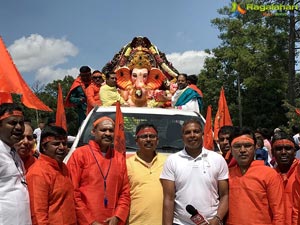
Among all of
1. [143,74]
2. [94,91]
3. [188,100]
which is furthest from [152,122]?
[143,74]

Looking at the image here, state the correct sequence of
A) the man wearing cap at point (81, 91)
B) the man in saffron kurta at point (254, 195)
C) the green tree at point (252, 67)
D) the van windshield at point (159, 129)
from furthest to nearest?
1. the green tree at point (252, 67)
2. the man wearing cap at point (81, 91)
3. the van windshield at point (159, 129)
4. the man in saffron kurta at point (254, 195)

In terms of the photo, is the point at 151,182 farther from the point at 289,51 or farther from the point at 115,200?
the point at 289,51

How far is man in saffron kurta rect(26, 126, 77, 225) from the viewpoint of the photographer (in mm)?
3457

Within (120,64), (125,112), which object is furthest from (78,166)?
(120,64)

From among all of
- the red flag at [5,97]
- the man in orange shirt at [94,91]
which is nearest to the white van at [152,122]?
the red flag at [5,97]

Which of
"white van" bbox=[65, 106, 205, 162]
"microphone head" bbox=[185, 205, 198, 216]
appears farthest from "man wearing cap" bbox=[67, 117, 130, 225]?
"white van" bbox=[65, 106, 205, 162]

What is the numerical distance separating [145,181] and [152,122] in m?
1.92

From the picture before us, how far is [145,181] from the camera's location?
4008 millimetres

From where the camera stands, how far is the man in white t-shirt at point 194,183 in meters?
3.66

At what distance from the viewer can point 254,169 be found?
3.73 meters

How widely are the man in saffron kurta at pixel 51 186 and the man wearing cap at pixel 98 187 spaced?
15cm

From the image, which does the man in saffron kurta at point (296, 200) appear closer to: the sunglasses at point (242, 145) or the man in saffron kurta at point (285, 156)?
the man in saffron kurta at point (285, 156)

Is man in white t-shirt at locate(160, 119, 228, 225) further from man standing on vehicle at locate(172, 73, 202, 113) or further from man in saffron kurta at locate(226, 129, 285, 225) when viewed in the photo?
man standing on vehicle at locate(172, 73, 202, 113)

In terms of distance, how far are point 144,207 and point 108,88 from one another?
403 centimetres
